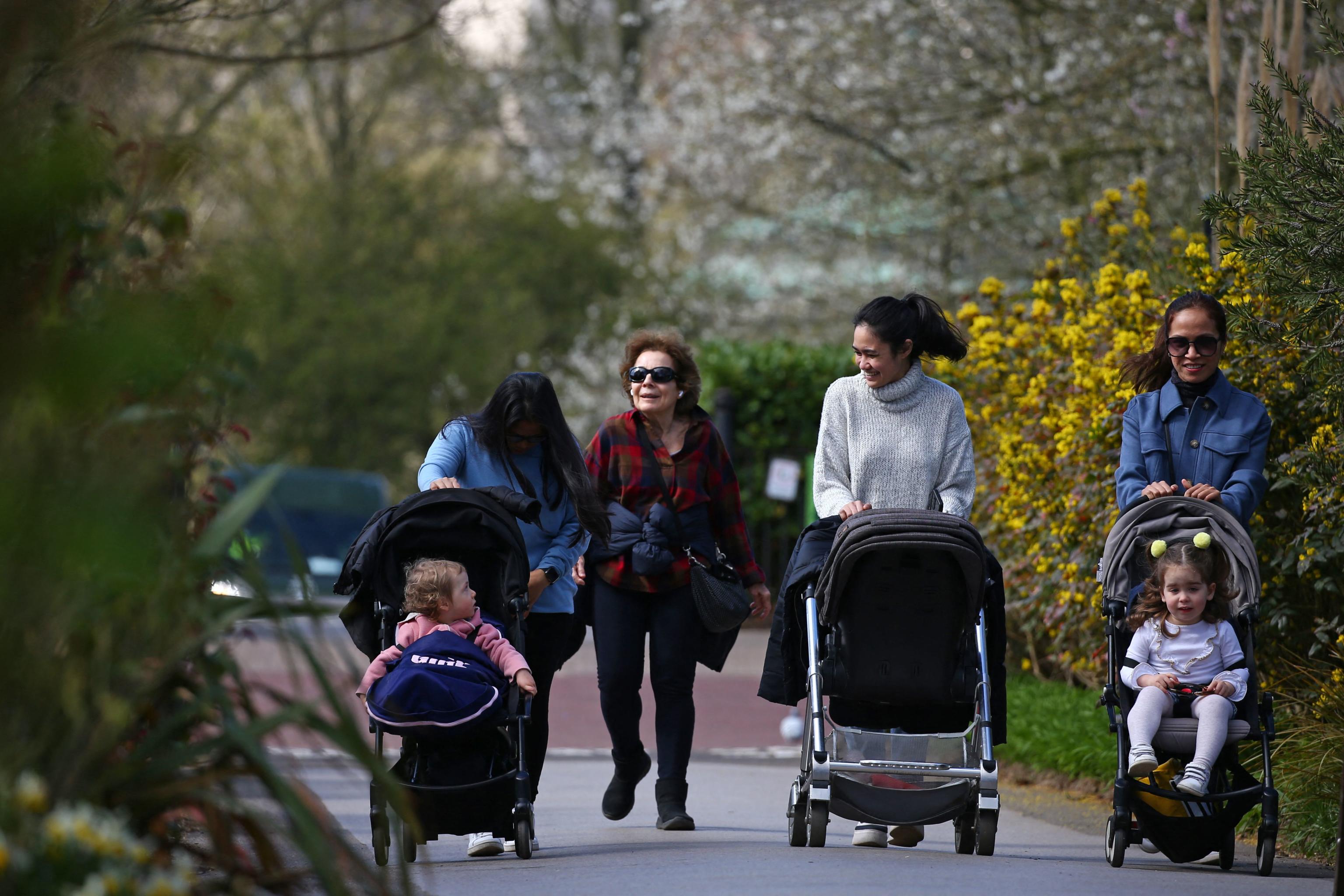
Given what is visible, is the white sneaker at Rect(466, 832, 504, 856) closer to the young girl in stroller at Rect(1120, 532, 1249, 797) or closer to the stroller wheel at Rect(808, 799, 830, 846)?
the stroller wheel at Rect(808, 799, 830, 846)

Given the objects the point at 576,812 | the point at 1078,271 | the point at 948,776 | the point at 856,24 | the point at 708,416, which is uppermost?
the point at 856,24

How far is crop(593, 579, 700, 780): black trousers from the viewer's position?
694 centimetres

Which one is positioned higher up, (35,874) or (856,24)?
(856,24)

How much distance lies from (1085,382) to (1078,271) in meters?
2.57

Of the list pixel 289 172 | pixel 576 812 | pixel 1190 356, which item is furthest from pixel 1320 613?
pixel 289 172

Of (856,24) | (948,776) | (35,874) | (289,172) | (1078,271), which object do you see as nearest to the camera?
(35,874)

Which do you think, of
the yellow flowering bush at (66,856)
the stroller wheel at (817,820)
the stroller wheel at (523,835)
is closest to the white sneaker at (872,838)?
the stroller wheel at (817,820)

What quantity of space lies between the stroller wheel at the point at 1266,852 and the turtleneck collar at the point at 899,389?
203cm

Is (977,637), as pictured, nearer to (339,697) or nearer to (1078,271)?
(339,697)

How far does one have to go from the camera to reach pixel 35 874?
2.72m

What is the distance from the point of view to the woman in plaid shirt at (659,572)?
694cm

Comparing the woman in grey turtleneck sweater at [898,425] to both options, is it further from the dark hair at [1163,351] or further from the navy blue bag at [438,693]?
the navy blue bag at [438,693]

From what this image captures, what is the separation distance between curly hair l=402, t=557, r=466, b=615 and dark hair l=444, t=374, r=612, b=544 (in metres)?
0.69

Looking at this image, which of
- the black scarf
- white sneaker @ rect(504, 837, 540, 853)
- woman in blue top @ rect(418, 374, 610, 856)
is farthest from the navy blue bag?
the black scarf
